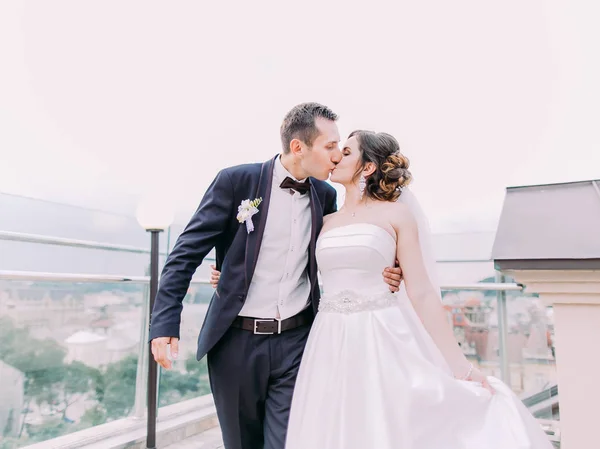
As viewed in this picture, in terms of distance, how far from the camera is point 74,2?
14.7 ft

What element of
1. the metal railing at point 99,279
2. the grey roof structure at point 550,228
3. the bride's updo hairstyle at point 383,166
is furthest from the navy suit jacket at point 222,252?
the metal railing at point 99,279

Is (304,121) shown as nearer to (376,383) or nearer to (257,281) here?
(257,281)

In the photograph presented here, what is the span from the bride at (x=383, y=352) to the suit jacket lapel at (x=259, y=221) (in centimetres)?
24

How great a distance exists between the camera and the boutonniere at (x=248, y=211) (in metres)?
1.51

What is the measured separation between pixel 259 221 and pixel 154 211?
1581mm

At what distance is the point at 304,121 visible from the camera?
1638 millimetres

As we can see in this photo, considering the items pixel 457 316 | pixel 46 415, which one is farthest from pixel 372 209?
pixel 46 415

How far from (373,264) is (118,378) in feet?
7.45

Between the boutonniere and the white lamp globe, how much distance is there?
1.49 meters

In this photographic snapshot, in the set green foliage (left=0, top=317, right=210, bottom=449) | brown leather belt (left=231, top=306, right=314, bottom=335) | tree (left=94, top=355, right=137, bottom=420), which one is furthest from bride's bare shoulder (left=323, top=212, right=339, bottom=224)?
tree (left=94, top=355, right=137, bottom=420)

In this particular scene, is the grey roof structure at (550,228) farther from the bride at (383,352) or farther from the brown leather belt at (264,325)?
the brown leather belt at (264,325)

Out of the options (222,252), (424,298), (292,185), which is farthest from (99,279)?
(424,298)

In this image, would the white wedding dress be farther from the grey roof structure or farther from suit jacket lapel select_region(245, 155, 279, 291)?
the grey roof structure

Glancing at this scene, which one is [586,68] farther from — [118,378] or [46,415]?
[46,415]
